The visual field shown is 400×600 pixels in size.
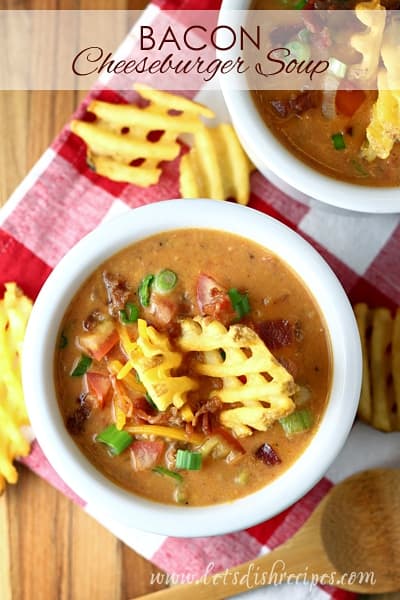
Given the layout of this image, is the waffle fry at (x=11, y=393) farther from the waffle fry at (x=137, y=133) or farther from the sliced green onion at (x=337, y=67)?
the sliced green onion at (x=337, y=67)

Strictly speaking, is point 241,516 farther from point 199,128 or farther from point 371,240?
point 199,128

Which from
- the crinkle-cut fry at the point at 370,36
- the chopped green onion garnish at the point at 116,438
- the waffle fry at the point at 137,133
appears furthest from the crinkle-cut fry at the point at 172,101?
the chopped green onion garnish at the point at 116,438

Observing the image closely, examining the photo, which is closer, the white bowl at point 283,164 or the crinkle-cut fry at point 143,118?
the white bowl at point 283,164

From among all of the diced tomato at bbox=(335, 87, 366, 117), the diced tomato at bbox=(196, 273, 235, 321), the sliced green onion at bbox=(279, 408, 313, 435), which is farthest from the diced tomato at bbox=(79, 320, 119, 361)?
the diced tomato at bbox=(335, 87, 366, 117)

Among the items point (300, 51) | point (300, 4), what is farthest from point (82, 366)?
point (300, 4)

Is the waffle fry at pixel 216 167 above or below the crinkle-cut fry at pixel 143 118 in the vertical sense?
below

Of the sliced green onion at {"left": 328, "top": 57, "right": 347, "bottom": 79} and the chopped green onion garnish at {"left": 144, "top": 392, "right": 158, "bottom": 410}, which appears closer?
the chopped green onion garnish at {"left": 144, "top": 392, "right": 158, "bottom": 410}

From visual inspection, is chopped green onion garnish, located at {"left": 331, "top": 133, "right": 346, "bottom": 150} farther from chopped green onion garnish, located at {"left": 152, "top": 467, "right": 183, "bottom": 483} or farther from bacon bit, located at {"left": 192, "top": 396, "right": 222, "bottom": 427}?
chopped green onion garnish, located at {"left": 152, "top": 467, "right": 183, "bottom": 483}
